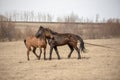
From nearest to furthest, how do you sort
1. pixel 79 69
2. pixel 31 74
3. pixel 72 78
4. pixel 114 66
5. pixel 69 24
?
pixel 72 78
pixel 31 74
pixel 79 69
pixel 114 66
pixel 69 24

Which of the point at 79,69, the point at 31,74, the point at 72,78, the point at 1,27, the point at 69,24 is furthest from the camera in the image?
the point at 69,24

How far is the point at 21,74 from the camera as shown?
9297mm

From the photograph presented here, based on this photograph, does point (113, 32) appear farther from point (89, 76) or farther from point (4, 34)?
point (89, 76)

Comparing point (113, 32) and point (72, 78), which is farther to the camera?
point (113, 32)

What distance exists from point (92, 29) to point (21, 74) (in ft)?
96.5

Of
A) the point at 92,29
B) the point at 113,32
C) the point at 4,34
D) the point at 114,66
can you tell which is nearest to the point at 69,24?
the point at 92,29

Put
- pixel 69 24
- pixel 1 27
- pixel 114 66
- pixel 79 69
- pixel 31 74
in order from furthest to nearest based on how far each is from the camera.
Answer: pixel 69 24
pixel 1 27
pixel 114 66
pixel 79 69
pixel 31 74

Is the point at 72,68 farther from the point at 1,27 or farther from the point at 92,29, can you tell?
the point at 92,29

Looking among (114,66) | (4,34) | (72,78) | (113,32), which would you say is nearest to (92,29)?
(113,32)

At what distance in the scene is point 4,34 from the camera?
33375 millimetres

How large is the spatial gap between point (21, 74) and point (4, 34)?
81.9 feet

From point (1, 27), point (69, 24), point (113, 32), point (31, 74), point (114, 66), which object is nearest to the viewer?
point (31, 74)

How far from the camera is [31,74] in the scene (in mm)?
9188

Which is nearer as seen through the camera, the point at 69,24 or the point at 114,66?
the point at 114,66
